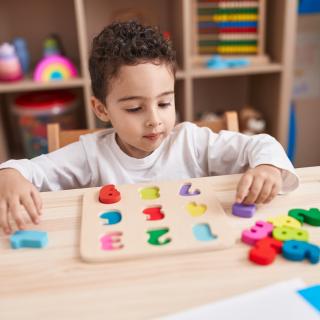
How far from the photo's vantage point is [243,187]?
0.62 meters

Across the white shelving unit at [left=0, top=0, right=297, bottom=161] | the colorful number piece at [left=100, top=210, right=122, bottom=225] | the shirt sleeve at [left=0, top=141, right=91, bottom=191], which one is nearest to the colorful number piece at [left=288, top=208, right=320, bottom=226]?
the colorful number piece at [left=100, top=210, right=122, bottom=225]

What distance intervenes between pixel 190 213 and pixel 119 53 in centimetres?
36

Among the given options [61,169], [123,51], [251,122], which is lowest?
[251,122]

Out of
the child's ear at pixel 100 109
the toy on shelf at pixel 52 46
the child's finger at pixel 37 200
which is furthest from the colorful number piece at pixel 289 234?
the toy on shelf at pixel 52 46

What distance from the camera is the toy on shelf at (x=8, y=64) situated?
1.58m

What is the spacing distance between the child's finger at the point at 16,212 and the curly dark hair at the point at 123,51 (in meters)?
0.31

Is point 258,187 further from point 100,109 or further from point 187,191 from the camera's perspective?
point 100,109

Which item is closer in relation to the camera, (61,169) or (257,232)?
(257,232)

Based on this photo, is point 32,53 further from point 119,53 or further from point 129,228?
point 129,228

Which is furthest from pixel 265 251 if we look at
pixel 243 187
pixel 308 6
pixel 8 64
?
pixel 308 6

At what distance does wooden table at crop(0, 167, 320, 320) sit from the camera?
43 centimetres

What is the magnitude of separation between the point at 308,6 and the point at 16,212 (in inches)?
63.3

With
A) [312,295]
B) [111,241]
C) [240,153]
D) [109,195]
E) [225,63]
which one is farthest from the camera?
[225,63]

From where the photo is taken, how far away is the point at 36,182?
0.83 metres
